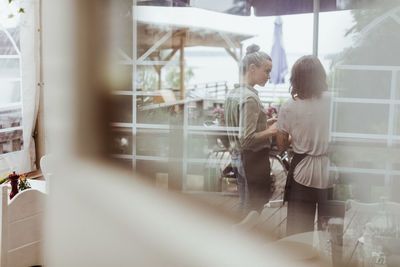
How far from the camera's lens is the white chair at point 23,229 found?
1.98 meters

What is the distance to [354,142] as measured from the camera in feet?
3.49

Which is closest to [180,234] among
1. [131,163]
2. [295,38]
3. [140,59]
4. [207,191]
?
[207,191]

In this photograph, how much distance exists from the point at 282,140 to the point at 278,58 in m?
0.20

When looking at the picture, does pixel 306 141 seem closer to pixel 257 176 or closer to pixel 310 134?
pixel 310 134

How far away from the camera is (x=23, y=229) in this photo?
2078 millimetres

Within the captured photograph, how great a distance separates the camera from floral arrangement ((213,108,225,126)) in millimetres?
1242

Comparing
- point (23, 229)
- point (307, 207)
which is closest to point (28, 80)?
point (23, 229)

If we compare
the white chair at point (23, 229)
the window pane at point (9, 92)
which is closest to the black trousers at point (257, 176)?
the white chair at point (23, 229)

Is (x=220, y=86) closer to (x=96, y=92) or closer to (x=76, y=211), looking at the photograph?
(x=96, y=92)

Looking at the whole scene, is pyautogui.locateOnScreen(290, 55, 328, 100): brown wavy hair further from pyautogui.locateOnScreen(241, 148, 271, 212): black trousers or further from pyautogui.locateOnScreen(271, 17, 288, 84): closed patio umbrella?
pyautogui.locateOnScreen(241, 148, 271, 212): black trousers

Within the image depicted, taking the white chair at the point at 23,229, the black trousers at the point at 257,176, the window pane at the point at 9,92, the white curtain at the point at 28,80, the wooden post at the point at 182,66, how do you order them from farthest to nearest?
the white curtain at the point at 28,80 < the window pane at the point at 9,92 < the white chair at the point at 23,229 < the wooden post at the point at 182,66 < the black trousers at the point at 257,176

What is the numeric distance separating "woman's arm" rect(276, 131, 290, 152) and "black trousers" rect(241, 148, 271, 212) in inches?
1.7

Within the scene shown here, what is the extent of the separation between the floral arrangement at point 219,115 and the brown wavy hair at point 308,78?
20 cm

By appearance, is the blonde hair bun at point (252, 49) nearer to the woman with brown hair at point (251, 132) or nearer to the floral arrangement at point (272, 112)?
the woman with brown hair at point (251, 132)
